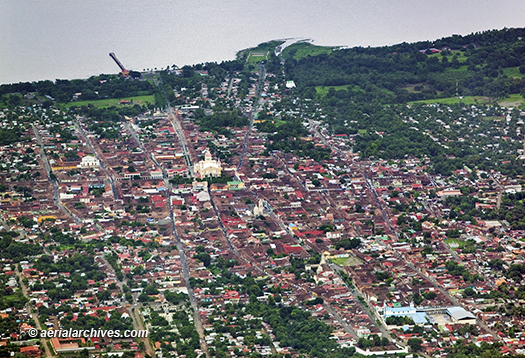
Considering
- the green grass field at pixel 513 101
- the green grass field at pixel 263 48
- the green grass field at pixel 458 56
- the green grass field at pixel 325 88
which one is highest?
the green grass field at pixel 263 48

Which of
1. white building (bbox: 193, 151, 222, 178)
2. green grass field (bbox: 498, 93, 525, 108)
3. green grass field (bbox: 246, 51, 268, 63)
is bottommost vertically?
white building (bbox: 193, 151, 222, 178)

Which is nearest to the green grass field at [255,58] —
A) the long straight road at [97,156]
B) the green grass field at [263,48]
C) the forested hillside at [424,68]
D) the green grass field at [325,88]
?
the green grass field at [263,48]

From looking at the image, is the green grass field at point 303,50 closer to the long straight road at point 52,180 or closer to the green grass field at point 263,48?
the green grass field at point 263,48

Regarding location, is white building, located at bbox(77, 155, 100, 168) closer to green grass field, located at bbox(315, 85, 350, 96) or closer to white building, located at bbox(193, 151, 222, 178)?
white building, located at bbox(193, 151, 222, 178)

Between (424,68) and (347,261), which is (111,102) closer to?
(424,68)

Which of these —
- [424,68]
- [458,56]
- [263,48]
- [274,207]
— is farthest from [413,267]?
[263,48]

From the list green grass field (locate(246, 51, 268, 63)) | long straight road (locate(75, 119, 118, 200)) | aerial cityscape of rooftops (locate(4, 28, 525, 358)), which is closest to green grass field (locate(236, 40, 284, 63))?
green grass field (locate(246, 51, 268, 63))
